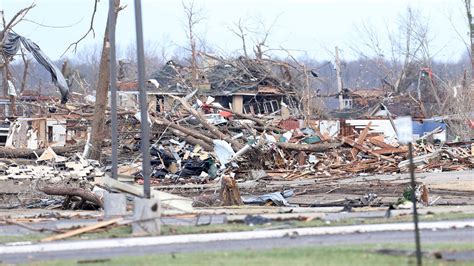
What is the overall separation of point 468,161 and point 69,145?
16.3 metres

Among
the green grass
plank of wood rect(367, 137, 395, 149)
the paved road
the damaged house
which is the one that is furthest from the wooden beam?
the green grass

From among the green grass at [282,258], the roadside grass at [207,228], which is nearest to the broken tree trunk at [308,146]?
the roadside grass at [207,228]

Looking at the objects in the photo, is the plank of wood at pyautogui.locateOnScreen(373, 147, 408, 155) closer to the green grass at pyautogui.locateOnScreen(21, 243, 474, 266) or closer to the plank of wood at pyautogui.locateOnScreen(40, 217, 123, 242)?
the plank of wood at pyautogui.locateOnScreen(40, 217, 123, 242)

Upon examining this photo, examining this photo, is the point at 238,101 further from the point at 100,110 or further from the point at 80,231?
the point at 80,231

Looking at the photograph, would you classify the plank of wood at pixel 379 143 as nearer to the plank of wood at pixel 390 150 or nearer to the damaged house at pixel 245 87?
the plank of wood at pixel 390 150

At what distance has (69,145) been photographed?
41156 mm

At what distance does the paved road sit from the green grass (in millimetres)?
589

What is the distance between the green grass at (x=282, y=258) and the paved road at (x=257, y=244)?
59 cm

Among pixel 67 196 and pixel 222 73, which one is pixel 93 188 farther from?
pixel 222 73

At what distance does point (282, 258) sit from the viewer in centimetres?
1202

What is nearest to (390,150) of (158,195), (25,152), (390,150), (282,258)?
(390,150)

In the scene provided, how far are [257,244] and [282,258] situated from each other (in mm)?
1894

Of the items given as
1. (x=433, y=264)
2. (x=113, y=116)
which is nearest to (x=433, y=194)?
(x=113, y=116)

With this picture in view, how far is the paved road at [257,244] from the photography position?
13.2 m
